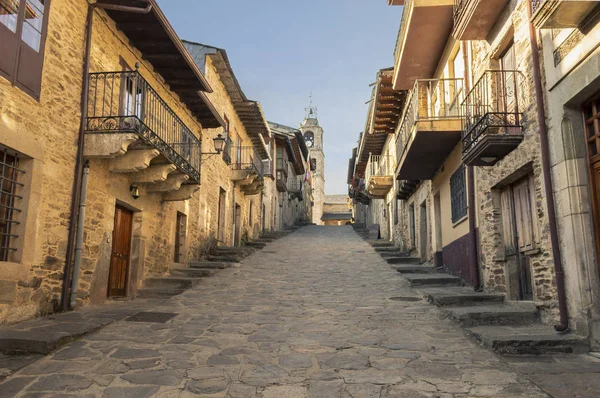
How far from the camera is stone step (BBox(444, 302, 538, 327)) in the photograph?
6.67 meters

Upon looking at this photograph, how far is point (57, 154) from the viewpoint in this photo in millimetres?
7348

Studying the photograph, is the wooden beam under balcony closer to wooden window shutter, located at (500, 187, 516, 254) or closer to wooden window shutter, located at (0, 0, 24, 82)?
wooden window shutter, located at (500, 187, 516, 254)

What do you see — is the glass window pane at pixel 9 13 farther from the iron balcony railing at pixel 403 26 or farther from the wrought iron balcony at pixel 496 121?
the iron balcony railing at pixel 403 26

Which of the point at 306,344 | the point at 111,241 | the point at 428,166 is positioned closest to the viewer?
the point at 306,344

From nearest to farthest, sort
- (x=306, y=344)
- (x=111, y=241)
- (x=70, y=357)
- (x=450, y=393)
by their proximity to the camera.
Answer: (x=450, y=393) → (x=70, y=357) → (x=306, y=344) → (x=111, y=241)

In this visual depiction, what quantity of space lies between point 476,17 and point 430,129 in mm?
2370

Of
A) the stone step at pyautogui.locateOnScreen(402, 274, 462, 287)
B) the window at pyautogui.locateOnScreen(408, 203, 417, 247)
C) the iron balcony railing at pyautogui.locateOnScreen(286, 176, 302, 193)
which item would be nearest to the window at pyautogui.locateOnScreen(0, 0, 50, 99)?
the stone step at pyautogui.locateOnScreen(402, 274, 462, 287)

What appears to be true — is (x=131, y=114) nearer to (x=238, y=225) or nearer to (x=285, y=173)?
(x=238, y=225)

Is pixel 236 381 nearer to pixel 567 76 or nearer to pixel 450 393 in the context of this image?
pixel 450 393

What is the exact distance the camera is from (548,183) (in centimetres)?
616

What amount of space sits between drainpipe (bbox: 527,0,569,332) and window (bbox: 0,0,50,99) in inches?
Answer: 266

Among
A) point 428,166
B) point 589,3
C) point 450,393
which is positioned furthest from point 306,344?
point 428,166

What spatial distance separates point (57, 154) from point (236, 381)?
Answer: 4.69 metres

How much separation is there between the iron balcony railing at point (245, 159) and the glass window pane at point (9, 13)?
41.7 feet
